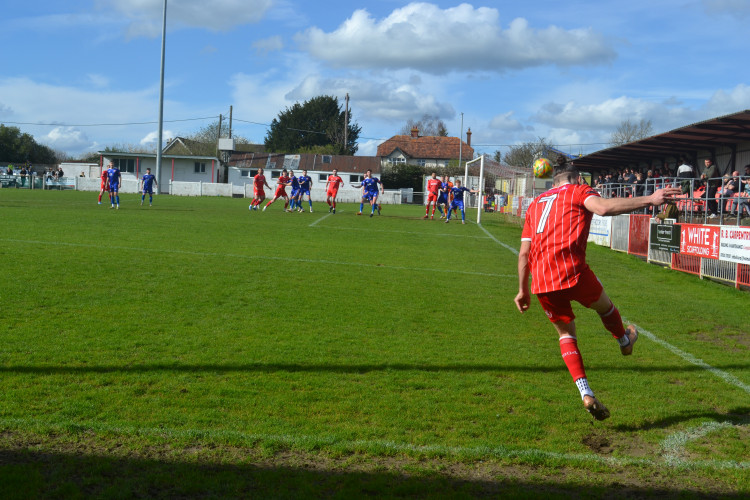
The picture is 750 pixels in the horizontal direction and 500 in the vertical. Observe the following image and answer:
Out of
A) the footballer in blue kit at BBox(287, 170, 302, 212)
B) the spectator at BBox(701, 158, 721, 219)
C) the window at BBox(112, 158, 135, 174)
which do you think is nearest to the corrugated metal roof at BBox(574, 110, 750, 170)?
the spectator at BBox(701, 158, 721, 219)

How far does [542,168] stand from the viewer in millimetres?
6078

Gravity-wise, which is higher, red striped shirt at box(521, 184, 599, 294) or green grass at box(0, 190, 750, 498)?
red striped shirt at box(521, 184, 599, 294)

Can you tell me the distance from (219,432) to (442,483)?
1.49m

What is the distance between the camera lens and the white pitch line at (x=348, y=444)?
164 inches

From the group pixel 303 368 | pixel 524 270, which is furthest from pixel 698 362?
pixel 303 368

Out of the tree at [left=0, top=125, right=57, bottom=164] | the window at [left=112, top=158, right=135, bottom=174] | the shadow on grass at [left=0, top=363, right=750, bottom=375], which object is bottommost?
the shadow on grass at [left=0, top=363, right=750, bottom=375]

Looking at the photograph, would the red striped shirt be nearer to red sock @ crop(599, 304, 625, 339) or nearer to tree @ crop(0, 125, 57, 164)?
red sock @ crop(599, 304, 625, 339)

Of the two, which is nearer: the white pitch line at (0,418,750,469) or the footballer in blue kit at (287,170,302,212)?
the white pitch line at (0,418,750,469)

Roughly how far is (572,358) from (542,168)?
1.86m

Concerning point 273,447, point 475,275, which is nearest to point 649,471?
point 273,447

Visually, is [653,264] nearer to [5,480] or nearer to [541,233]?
[541,233]

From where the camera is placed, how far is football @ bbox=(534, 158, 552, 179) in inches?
235

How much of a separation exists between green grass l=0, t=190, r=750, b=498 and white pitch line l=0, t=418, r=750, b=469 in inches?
0.6

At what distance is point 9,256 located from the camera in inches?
446
